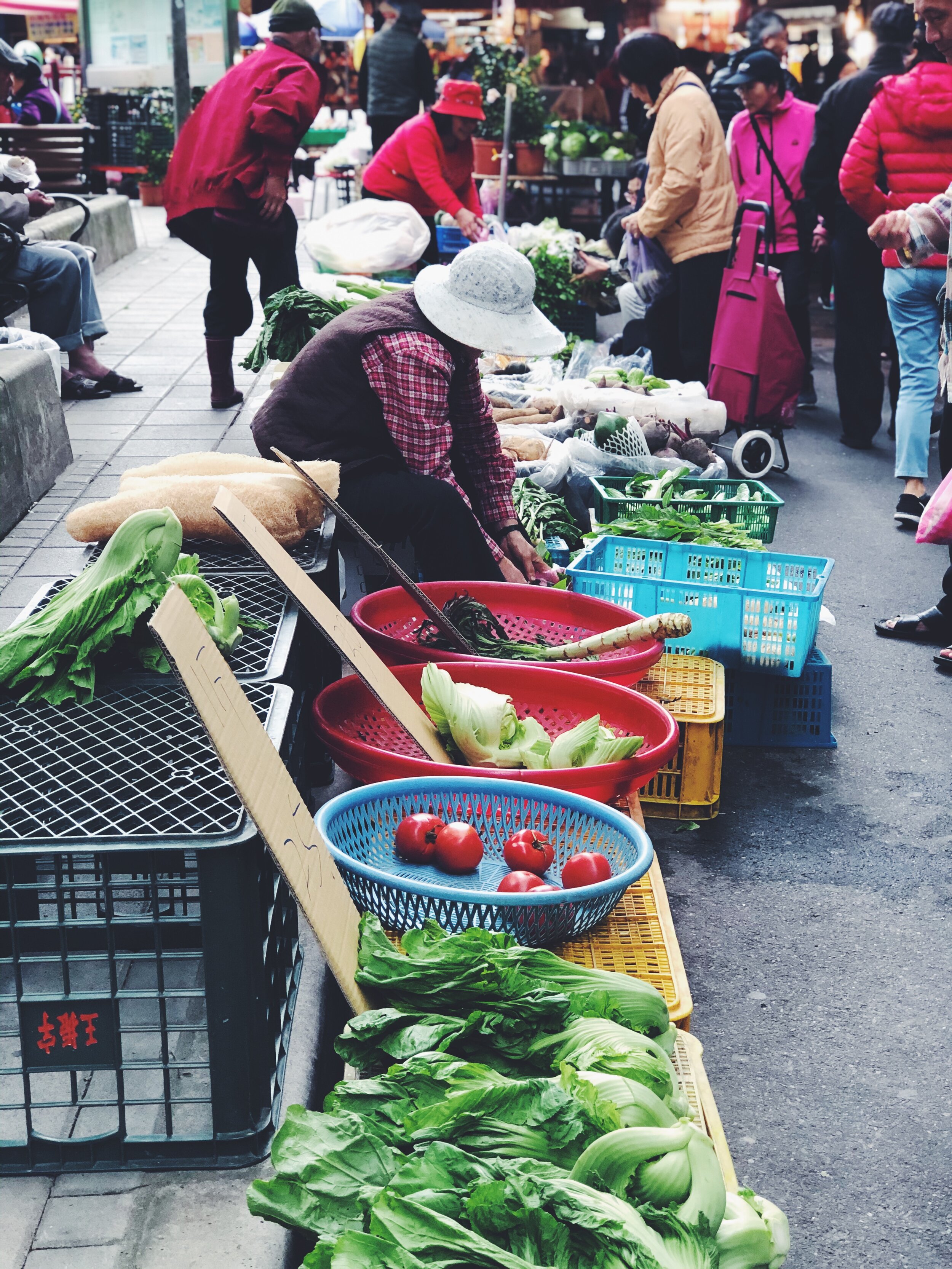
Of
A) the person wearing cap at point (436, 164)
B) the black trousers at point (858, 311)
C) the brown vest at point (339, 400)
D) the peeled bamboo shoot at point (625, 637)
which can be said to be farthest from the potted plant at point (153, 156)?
the peeled bamboo shoot at point (625, 637)

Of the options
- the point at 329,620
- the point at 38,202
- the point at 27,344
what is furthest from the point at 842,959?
the point at 38,202

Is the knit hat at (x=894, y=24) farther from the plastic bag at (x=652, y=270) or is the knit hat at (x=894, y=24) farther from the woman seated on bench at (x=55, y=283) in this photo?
the woman seated on bench at (x=55, y=283)

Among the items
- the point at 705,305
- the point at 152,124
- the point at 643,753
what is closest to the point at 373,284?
the point at 705,305

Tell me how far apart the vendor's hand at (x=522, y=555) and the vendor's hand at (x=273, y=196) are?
3.29 m

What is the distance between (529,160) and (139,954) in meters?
13.0

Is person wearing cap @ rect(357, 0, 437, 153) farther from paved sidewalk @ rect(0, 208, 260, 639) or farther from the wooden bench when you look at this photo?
the wooden bench

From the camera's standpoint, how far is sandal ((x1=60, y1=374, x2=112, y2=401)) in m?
7.77

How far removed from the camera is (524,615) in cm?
400

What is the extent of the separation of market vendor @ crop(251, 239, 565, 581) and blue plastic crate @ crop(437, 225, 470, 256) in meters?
5.05

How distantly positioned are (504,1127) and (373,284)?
5.80m

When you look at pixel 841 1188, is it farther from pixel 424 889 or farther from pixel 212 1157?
pixel 212 1157

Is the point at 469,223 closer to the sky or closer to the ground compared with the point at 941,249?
closer to the ground

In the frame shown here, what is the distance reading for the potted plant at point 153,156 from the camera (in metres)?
17.7

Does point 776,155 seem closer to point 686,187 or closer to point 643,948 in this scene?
point 686,187
